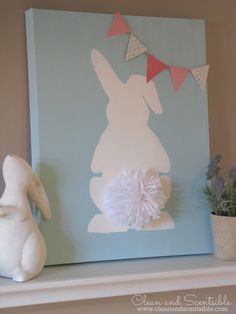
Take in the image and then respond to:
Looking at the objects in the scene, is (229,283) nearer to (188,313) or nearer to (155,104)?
(188,313)

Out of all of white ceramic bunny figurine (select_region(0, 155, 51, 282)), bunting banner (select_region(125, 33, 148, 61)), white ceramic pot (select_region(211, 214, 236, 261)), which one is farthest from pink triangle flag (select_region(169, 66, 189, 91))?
white ceramic bunny figurine (select_region(0, 155, 51, 282))

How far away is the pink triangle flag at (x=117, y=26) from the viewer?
124 centimetres

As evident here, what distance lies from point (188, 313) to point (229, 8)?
3.25ft

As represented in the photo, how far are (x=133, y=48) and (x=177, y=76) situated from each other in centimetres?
16

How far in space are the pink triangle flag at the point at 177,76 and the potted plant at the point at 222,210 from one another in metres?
0.25

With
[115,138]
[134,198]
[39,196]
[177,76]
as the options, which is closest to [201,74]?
[177,76]

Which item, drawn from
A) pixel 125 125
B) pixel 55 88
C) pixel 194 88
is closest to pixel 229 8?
pixel 194 88

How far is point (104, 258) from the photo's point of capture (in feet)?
3.96

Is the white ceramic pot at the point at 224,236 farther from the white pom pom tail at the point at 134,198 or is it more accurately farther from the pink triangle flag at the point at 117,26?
the pink triangle flag at the point at 117,26

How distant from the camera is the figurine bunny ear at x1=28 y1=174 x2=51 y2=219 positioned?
111cm

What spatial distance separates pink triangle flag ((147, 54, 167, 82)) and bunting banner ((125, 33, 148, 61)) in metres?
0.03

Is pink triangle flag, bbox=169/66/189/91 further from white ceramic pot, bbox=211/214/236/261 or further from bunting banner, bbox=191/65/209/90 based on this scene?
white ceramic pot, bbox=211/214/236/261

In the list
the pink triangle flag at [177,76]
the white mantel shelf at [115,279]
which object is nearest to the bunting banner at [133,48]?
the pink triangle flag at [177,76]

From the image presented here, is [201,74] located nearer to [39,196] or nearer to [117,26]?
[117,26]
